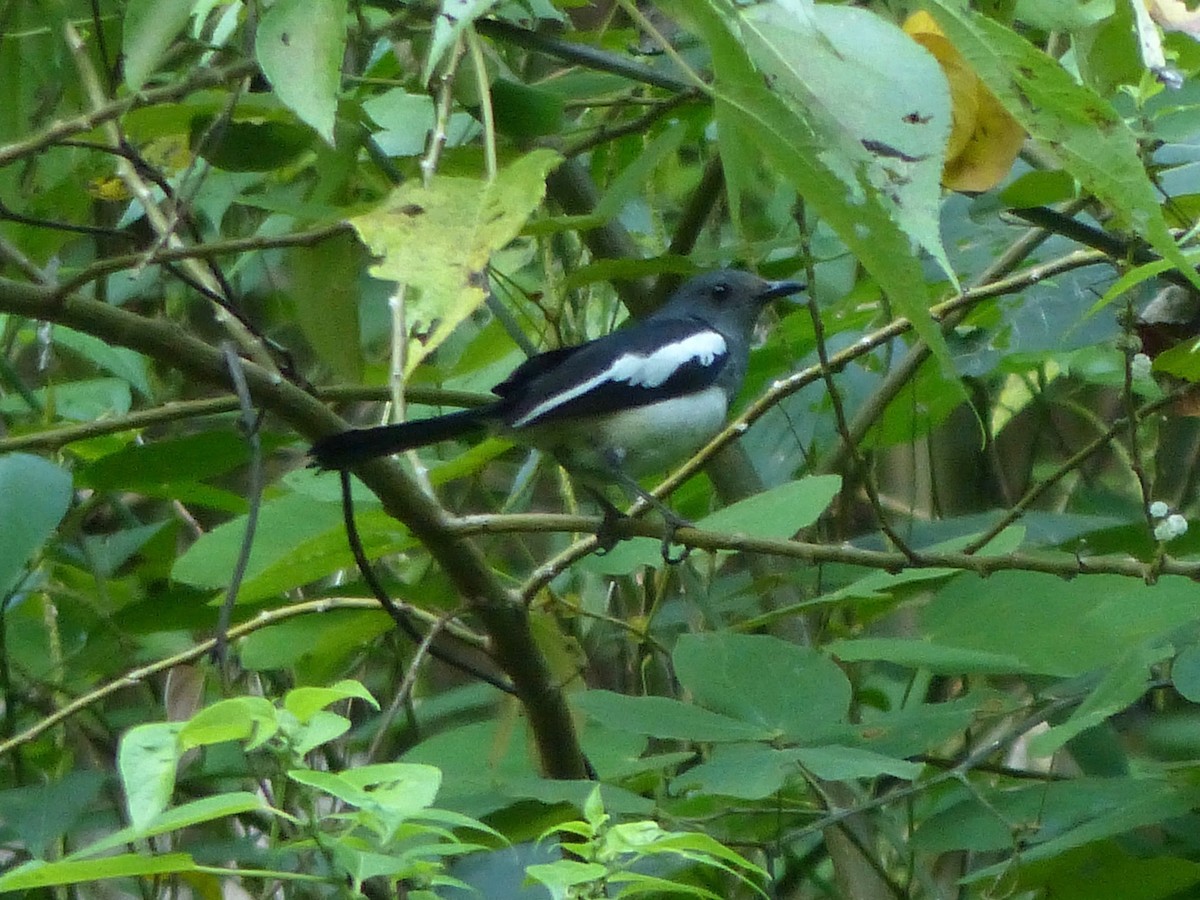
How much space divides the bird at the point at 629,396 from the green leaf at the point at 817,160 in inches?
59.4

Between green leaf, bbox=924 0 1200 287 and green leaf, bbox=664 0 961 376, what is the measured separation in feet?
0.31

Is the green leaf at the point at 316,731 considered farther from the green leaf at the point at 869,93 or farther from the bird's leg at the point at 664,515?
the bird's leg at the point at 664,515

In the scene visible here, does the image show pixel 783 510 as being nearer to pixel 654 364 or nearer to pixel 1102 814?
pixel 1102 814

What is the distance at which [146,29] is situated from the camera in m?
1.19

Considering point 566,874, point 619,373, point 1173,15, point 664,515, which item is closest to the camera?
point 566,874

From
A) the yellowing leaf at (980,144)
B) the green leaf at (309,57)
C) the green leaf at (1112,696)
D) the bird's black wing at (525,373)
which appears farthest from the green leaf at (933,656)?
the green leaf at (309,57)

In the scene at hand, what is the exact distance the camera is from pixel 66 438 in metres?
1.92

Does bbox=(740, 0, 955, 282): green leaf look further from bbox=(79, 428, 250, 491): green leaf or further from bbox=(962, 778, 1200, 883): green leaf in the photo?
bbox=(79, 428, 250, 491): green leaf

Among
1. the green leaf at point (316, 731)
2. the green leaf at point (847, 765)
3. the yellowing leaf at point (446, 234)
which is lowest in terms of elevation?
the green leaf at point (847, 765)

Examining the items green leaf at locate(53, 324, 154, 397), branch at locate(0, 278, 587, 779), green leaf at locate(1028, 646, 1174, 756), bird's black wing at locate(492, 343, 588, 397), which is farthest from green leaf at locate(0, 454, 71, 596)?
green leaf at locate(1028, 646, 1174, 756)

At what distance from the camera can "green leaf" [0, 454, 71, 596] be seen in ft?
5.36

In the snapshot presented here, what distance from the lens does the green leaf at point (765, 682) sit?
6.01 feet

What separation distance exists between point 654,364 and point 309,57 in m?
1.95

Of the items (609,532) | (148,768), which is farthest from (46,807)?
(148,768)
